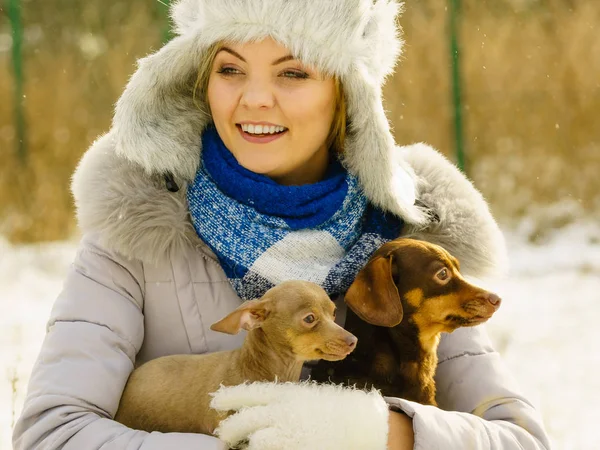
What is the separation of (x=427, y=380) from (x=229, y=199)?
833 mm

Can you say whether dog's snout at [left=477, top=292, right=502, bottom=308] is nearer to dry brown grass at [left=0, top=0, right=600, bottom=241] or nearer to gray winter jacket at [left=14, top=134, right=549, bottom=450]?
gray winter jacket at [left=14, top=134, right=549, bottom=450]

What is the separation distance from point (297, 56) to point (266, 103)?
0.18 metres

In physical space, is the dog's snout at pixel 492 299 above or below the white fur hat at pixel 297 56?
below

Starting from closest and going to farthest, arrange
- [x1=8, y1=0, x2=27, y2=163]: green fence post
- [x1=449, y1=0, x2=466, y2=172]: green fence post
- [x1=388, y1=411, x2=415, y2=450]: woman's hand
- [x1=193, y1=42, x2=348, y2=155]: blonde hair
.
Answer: [x1=388, y1=411, x2=415, y2=450]: woman's hand → [x1=193, y1=42, x2=348, y2=155]: blonde hair → [x1=449, y1=0, x2=466, y2=172]: green fence post → [x1=8, y1=0, x2=27, y2=163]: green fence post

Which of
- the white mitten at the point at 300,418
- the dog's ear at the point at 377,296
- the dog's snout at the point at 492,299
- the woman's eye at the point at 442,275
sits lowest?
the white mitten at the point at 300,418

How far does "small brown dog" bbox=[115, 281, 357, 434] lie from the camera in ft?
7.73

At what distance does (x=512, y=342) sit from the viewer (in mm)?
5980

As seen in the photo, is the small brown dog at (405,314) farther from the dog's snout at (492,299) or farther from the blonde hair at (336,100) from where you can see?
the blonde hair at (336,100)

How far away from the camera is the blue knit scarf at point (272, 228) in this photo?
272 cm

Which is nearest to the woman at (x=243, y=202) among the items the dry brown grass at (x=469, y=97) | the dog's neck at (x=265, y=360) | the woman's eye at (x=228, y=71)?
the woman's eye at (x=228, y=71)

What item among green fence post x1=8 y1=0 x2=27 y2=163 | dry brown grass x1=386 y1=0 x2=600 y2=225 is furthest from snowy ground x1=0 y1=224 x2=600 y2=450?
green fence post x1=8 y1=0 x2=27 y2=163

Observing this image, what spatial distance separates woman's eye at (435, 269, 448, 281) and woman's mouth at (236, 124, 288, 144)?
70 centimetres

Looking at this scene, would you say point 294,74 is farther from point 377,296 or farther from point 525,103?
point 525,103

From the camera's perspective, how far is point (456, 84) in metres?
8.27
